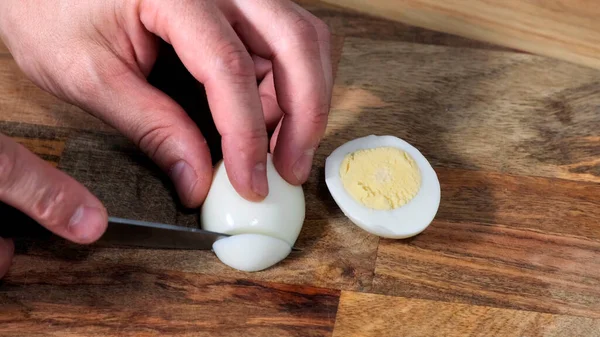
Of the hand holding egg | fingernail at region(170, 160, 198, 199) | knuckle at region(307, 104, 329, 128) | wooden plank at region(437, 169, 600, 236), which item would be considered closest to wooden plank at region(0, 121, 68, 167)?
fingernail at region(170, 160, 198, 199)

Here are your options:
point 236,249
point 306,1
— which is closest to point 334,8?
point 306,1

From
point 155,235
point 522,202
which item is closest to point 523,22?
point 522,202

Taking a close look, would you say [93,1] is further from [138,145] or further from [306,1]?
[306,1]

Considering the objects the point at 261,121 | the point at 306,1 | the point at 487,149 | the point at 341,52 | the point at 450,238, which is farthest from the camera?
the point at 306,1

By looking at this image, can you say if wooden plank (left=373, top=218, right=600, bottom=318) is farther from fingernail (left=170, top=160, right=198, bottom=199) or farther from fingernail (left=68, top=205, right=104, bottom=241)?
fingernail (left=68, top=205, right=104, bottom=241)

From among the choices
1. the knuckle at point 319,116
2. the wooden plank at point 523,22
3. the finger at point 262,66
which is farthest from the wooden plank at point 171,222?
the wooden plank at point 523,22

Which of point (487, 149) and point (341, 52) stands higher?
point (341, 52)
